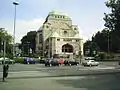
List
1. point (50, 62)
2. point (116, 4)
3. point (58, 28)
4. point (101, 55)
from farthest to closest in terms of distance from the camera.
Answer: point (58, 28) < point (101, 55) < point (50, 62) < point (116, 4)

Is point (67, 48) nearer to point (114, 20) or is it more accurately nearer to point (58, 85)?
point (114, 20)

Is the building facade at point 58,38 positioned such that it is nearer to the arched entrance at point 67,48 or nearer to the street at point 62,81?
the arched entrance at point 67,48

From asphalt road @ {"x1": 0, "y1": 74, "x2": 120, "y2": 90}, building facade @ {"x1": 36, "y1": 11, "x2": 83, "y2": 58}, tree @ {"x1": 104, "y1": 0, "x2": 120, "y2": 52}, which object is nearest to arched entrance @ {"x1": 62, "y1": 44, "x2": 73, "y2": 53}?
building facade @ {"x1": 36, "y1": 11, "x2": 83, "y2": 58}

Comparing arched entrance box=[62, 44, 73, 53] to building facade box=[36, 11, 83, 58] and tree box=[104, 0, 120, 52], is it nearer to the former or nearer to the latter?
building facade box=[36, 11, 83, 58]

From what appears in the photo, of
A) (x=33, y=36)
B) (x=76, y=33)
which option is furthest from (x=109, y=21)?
(x=33, y=36)

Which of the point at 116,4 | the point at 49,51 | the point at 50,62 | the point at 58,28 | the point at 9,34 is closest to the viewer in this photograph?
the point at 116,4

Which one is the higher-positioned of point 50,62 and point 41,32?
point 41,32

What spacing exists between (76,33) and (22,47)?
35.5 metres

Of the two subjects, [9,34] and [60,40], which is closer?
[9,34]

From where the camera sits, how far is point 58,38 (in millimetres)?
138875

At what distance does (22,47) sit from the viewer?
544 ft

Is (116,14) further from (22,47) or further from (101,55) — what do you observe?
(22,47)

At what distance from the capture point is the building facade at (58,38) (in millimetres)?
136375

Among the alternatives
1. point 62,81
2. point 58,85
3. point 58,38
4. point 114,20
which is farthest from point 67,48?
point 58,85
